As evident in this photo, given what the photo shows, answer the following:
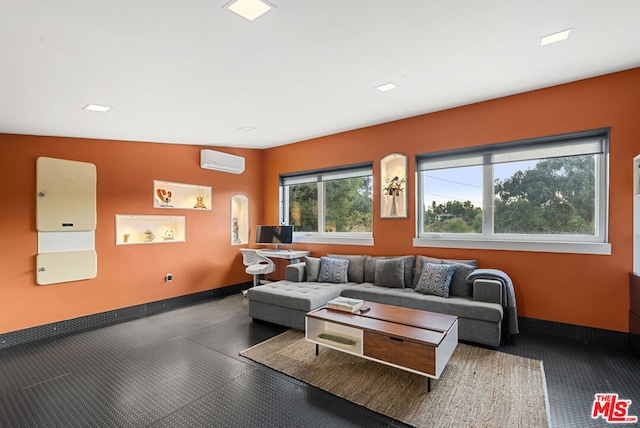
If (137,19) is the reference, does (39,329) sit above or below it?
below

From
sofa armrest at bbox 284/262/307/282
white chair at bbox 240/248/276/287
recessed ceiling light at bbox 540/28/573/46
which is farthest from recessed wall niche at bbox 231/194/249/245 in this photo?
recessed ceiling light at bbox 540/28/573/46

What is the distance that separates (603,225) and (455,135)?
189cm

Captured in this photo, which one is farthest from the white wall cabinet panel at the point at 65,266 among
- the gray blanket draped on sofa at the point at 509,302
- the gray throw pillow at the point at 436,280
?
the gray blanket draped on sofa at the point at 509,302

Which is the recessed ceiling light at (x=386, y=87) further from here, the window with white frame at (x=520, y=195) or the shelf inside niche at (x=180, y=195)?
the shelf inside niche at (x=180, y=195)

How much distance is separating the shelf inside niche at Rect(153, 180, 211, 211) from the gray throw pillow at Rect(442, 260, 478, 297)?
412 centimetres

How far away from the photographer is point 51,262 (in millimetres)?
3602

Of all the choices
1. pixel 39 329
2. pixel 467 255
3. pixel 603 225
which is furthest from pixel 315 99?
pixel 39 329

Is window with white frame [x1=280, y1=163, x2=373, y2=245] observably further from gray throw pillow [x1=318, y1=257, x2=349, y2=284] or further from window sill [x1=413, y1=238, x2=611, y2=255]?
window sill [x1=413, y1=238, x2=611, y2=255]

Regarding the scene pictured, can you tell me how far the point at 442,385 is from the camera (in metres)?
2.40

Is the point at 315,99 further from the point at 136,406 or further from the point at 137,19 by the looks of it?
the point at 136,406

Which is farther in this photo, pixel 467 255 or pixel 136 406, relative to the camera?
pixel 467 255

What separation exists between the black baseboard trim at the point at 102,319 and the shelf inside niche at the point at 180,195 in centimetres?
150

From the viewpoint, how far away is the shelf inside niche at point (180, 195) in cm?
471

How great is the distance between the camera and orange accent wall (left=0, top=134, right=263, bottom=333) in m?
3.40
